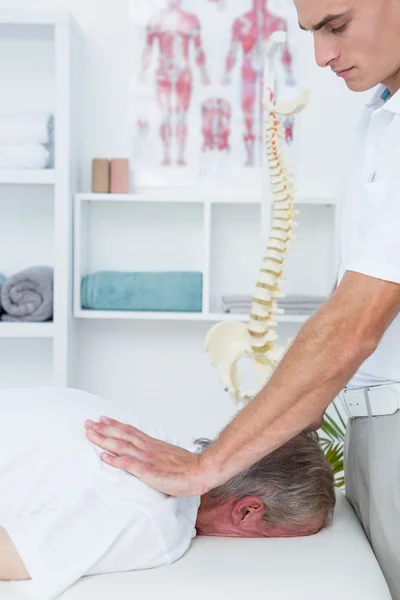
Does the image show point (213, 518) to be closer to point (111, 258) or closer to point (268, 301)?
point (268, 301)

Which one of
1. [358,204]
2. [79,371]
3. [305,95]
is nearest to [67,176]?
[79,371]

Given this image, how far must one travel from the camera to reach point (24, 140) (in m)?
3.07

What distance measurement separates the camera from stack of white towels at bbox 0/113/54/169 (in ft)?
10.0

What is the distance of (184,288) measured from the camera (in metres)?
3.13

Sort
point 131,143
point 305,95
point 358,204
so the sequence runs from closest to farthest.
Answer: point 358,204
point 305,95
point 131,143

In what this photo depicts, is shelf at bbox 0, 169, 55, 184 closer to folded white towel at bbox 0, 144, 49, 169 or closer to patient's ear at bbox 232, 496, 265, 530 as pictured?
folded white towel at bbox 0, 144, 49, 169

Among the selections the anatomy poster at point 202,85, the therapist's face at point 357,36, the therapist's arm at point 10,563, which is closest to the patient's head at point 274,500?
the therapist's arm at point 10,563

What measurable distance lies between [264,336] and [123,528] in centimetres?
114

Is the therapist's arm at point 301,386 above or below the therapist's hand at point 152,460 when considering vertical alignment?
above

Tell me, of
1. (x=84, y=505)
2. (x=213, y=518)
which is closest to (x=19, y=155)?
(x=213, y=518)

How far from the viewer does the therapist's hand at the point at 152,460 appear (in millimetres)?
1369

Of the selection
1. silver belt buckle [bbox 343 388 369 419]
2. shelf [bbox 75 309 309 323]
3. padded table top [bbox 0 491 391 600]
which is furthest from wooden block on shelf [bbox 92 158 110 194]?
padded table top [bbox 0 491 391 600]

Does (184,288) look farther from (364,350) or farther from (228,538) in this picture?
(364,350)

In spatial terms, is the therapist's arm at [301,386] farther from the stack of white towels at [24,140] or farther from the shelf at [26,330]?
the stack of white towels at [24,140]
